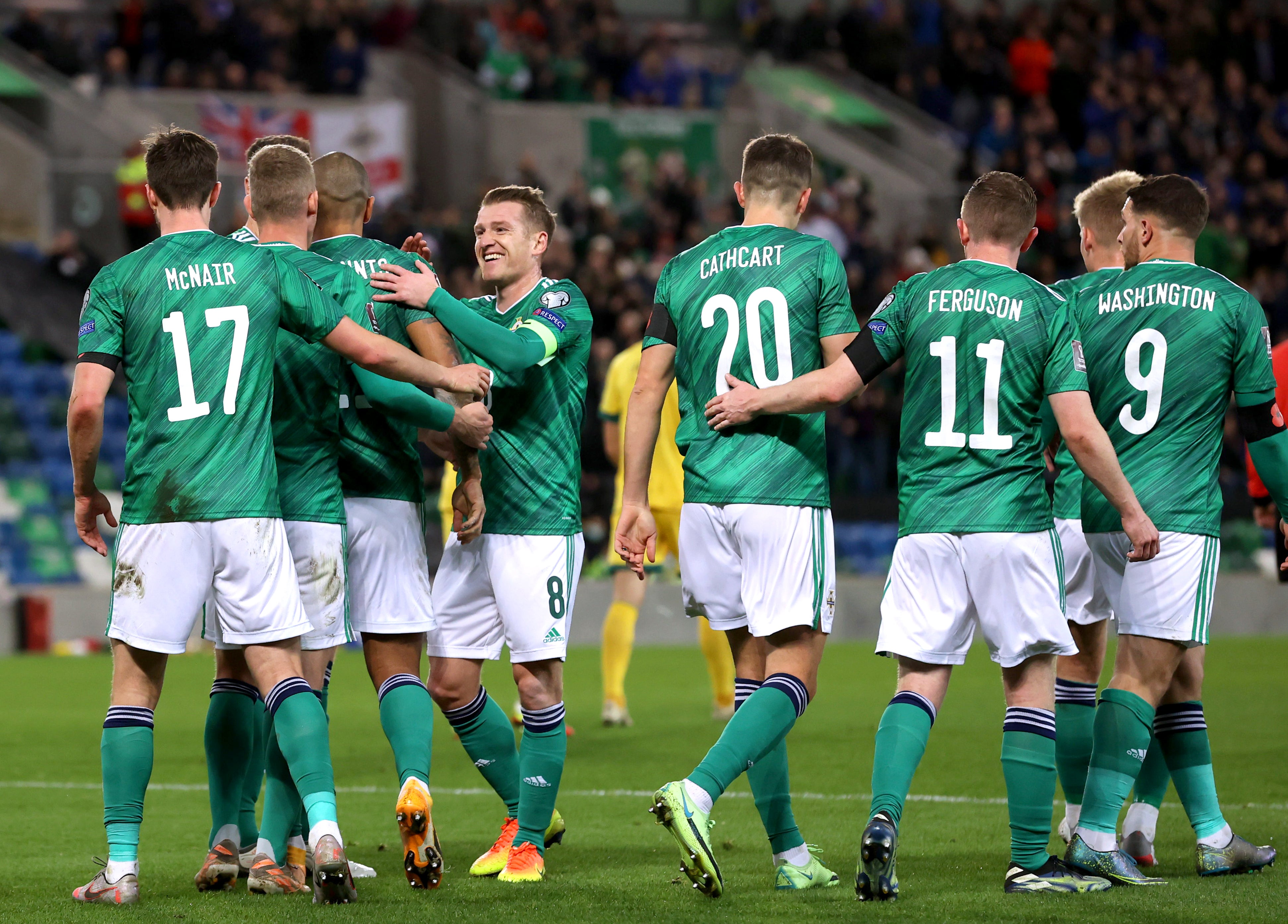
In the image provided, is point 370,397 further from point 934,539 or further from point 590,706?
point 590,706

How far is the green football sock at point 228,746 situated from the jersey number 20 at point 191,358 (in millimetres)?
985

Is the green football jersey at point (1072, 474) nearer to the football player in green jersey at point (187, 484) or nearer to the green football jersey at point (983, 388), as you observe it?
the green football jersey at point (983, 388)

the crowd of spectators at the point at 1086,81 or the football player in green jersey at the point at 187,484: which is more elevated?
the crowd of spectators at the point at 1086,81

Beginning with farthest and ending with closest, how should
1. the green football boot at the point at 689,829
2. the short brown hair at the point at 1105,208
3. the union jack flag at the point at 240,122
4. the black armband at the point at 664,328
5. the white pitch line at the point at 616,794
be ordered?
the union jack flag at the point at 240,122 → the white pitch line at the point at 616,794 → the short brown hair at the point at 1105,208 → the black armband at the point at 664,328 → the green football boot at the point at 689,829

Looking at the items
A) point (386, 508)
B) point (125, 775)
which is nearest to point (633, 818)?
point (386, 508)

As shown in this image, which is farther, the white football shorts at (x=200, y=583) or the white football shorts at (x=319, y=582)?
the white football shorts at (x=319, y=582)

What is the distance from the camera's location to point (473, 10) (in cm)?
2566

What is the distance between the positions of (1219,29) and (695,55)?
8977mm

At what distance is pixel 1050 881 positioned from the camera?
17.4 feet

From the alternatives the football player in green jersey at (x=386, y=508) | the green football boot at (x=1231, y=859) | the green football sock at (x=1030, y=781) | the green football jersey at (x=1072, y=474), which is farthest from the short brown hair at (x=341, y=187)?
the green football boot at (x=1231, y=859)

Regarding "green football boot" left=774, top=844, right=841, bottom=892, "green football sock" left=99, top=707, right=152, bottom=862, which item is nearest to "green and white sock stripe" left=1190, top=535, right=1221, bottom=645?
"green football boot" left=774, top=844, right=841, bottom=892

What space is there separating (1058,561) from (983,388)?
583mm

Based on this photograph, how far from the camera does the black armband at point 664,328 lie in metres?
5.68

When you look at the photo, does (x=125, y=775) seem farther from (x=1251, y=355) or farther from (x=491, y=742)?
(x=1251, y=355)
